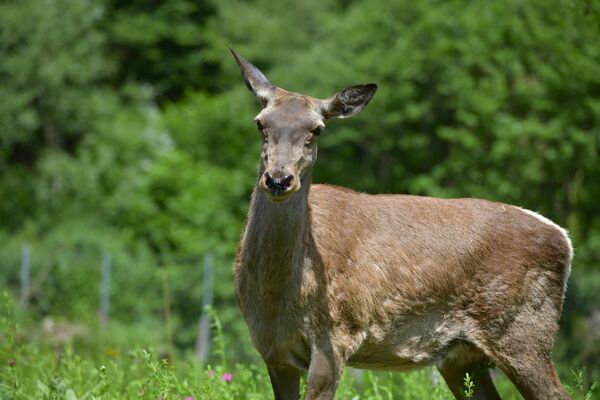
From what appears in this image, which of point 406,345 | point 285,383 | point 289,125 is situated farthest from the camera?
point 406,345

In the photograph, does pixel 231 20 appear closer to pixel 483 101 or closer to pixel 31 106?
pixel 31 106

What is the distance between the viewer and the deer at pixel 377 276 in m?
5.55

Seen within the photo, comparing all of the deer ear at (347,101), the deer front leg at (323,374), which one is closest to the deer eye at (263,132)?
the deer ear at (347,101)

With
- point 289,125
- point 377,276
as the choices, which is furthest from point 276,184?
point 377,276

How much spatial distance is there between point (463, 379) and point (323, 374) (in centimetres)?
140

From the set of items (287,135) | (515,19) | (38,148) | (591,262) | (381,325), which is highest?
(287,135)

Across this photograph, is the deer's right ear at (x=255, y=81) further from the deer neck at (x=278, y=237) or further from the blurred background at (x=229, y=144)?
the blurred background at (x=229, y=144)

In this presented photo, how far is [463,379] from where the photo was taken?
6402mm

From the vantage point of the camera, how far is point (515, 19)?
61.7 feet

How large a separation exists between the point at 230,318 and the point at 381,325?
42.8 ft

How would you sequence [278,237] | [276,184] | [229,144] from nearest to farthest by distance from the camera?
1. [276,184]
2. [278,237]
3. [229,144]

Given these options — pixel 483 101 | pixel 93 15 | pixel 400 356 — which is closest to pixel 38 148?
pixel 93 15

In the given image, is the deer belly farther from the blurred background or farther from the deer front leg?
the blurred background

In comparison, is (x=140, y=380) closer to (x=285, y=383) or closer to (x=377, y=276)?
(x=285, y=383)
